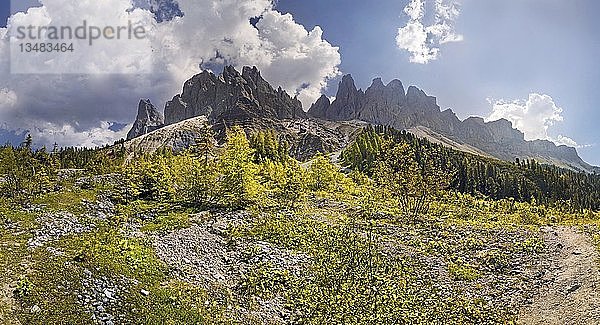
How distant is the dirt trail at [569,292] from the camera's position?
14.9 m

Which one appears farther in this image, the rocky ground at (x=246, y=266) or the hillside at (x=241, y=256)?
the hillside at (x=241, y=256)

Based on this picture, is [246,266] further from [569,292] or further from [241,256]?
[569,292]

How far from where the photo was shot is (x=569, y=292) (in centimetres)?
1688

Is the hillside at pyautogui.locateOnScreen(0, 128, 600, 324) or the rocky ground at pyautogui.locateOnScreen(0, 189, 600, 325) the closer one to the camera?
the rocky ground at pyautogui.locateOnScreen(0, 189, 600, 325)

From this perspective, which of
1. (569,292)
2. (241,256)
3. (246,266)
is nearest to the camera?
(569,292)

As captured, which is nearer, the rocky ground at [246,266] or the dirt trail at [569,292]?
the rocky ground at [246,266]

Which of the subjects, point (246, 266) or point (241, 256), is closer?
point (246, 266)

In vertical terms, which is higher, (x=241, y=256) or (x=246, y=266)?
(x=241, y=256)

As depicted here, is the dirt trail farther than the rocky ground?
Yes

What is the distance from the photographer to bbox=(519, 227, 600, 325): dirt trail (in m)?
14.9

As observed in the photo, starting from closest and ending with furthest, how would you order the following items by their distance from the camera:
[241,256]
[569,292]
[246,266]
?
[569,292]
[246,266]
[241,256]

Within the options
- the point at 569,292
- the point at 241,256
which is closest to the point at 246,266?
the point at 241,256

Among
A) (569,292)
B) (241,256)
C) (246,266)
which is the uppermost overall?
(241,256)

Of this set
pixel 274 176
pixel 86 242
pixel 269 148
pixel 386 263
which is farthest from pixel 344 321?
pixel 269 148
